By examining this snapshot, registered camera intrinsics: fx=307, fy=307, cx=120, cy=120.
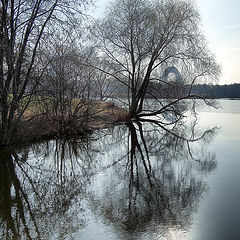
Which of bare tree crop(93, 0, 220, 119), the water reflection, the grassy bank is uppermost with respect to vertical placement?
bare tree crop(93, 0, 220, 119)

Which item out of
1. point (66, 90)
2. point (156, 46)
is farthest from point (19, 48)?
point (156, 46)

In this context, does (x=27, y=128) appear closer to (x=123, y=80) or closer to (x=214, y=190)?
(x=214, y=190)

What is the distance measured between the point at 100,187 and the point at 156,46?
14.8m

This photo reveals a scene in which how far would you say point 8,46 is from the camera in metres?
9.34

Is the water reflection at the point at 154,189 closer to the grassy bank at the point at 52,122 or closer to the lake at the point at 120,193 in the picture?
the lake at the point at 120,193

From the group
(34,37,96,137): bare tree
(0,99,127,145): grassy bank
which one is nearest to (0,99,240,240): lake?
(0,99,127,145): grassy bank

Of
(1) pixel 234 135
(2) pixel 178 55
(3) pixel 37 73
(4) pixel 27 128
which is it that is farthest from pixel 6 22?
(2) pixel 178 55

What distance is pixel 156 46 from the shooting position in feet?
64.1

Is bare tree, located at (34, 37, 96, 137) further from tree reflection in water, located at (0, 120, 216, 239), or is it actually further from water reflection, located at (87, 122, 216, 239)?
water reflection, located at (87, 122, 216, 239)

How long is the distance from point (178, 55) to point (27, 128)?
12030 mm

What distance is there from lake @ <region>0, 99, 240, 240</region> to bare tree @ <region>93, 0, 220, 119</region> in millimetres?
10254

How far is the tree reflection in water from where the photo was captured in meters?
4.55

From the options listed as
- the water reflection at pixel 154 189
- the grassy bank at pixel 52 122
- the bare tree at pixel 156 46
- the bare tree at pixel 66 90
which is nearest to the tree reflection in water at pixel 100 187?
the water reflection at pixel 154 189

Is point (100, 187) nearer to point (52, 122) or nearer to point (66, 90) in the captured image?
point (52, 122)
